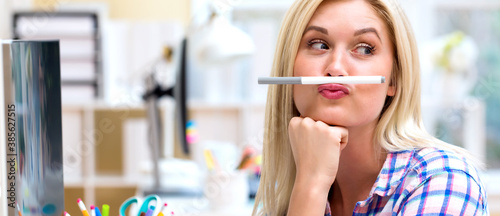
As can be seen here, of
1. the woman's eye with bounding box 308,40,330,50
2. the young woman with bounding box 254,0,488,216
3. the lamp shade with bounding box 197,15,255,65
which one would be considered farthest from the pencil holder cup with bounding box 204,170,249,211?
the woman's eye with bounding box 308,40,330,50

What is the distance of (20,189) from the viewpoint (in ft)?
1.95

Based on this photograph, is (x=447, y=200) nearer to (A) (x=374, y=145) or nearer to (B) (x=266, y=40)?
(A) (x=374, y=145)

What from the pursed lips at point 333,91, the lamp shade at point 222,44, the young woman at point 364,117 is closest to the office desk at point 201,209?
the lamp shade at point 222,44

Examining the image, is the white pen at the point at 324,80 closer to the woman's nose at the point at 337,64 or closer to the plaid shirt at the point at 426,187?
the woman's nose at the point at 337,64

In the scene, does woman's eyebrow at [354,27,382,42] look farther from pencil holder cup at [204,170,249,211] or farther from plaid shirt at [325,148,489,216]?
pencil holder cup at [204,170,249,211]

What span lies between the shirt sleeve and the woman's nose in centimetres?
18

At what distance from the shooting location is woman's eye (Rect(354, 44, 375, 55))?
828 mm

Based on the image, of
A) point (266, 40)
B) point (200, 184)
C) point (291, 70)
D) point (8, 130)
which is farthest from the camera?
point (266, 40)

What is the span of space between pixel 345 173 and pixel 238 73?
1825mm

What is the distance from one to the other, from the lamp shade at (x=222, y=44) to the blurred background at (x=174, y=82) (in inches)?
16.5

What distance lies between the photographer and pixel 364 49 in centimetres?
83

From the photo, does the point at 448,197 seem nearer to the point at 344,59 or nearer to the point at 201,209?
the point at 344,59

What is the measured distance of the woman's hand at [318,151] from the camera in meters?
0.82

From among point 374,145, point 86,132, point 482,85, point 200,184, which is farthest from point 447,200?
point 482,85
